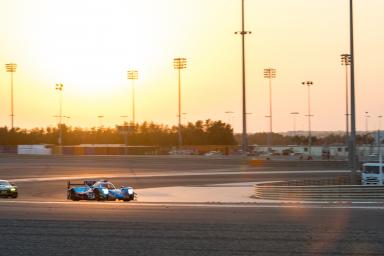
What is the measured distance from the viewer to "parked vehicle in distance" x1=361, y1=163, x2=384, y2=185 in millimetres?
42531

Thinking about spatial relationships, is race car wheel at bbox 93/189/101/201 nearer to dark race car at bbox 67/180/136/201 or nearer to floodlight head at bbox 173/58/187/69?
dark race car at bbox 67/180/136/201

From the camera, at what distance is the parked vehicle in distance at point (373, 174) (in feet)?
140

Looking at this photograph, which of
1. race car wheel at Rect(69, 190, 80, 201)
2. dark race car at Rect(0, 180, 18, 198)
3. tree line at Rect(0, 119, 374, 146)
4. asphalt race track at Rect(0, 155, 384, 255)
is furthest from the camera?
tree line at Rect(0, 119, 374, 146)

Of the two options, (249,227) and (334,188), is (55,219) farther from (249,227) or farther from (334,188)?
(334,188)

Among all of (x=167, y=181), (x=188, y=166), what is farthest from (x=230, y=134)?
(x=167, y=181)

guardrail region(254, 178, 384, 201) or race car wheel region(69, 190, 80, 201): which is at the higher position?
guardrail region(254, 178, 384, 201)

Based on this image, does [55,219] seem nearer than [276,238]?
No

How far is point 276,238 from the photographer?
51.5 ft

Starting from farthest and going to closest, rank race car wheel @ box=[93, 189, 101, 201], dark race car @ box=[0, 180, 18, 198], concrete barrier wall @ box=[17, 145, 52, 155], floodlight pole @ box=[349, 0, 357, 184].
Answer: concrete barrier wall @ box=[17, 145, 52, 155] < dark race car @ box=[0, 180, 18, 198] < floodlight pole @ box=[349, 0, 357, 184] < race car wheel @ box=[93, 189, 101, 201]

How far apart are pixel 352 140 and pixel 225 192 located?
806 cm

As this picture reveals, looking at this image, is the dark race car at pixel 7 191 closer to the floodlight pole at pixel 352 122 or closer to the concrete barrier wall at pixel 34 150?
the floodlight pole at pixel 352 122

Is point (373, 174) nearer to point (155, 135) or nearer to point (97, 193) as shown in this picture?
point (97, 193)

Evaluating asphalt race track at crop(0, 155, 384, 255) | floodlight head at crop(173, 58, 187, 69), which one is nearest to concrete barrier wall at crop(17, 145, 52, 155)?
floodlight head at crop(173, 58, 187, 69)

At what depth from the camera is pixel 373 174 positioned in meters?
43.2
